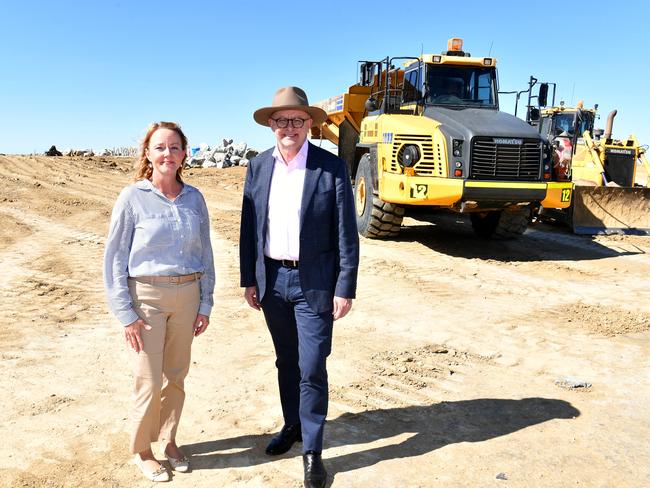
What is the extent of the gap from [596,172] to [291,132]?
1066 cm

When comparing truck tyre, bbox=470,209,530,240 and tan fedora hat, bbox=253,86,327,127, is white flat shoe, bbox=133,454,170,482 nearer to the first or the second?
tan fedora hat, bbox=253,86,327,127

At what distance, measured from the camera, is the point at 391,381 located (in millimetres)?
4180

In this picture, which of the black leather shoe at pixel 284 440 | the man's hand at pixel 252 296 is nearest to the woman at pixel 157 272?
the man's hand at pixel 252 296

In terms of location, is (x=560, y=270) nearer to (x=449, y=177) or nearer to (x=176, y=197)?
(x=449, y=177)

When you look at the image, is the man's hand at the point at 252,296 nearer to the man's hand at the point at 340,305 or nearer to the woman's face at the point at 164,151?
the man's hand at the point at 340,305

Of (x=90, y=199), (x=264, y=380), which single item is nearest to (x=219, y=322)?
(x=264, y=380)

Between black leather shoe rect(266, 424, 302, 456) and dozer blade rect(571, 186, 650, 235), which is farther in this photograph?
dozer blade rect(571, 186, 650, 235)

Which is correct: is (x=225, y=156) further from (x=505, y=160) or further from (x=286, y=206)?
(x=286, y=206)

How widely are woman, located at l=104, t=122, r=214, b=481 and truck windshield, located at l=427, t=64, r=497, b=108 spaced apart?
6899 mm

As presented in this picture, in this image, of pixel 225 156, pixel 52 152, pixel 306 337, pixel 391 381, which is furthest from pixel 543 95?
pixel 52 152

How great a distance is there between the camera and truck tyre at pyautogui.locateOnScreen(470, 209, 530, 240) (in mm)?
9648

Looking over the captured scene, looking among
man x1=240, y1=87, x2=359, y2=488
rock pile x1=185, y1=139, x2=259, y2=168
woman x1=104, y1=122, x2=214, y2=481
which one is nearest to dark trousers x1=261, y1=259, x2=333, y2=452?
man x1=240, y1=87, x2=359, y2=488

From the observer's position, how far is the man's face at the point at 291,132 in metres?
2.82

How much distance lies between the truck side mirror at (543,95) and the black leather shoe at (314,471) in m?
7.65
